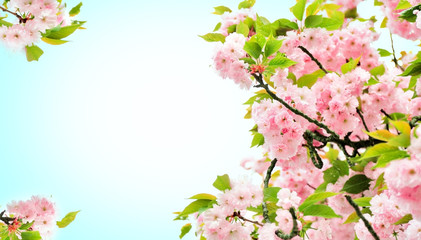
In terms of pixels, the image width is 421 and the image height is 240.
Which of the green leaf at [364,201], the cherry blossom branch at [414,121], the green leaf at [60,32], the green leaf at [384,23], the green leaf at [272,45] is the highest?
the green leaf at [60,32]

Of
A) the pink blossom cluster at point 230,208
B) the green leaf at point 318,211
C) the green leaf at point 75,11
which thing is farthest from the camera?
the green leaf at point 75,11

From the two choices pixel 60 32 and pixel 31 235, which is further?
pixel 60 32

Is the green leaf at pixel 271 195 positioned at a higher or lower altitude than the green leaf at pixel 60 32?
lower

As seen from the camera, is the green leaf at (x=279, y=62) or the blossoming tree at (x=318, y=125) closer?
the blossoming tree at (x=318, y=125)

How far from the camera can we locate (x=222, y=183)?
1824 millimetres

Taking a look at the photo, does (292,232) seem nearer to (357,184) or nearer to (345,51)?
(357,184)

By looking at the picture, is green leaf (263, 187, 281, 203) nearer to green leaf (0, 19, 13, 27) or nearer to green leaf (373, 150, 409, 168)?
green leaf (373, 150, 409, 168)

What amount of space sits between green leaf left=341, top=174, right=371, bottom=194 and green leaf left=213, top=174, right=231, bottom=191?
0.92m

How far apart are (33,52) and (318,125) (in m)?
1.93

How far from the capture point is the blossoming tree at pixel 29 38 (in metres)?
2.38

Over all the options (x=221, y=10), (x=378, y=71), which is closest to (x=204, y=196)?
(x=378, y=71)

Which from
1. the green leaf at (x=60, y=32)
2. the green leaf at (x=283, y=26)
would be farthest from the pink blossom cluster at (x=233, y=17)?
the green leaf at (x=60, y=32)

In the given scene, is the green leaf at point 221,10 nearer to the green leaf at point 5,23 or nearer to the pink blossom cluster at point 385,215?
the green leaf at point 5,23

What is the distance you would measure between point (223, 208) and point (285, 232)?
32 centimetres
